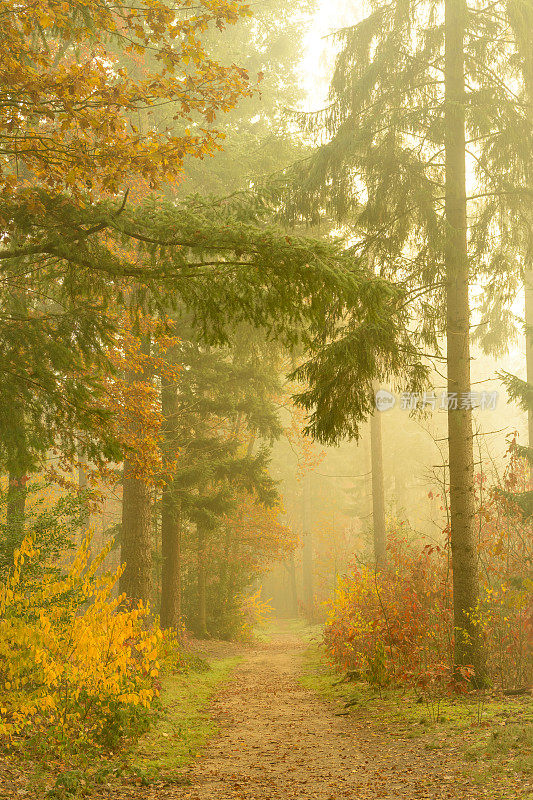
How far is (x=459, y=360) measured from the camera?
8.68 meters

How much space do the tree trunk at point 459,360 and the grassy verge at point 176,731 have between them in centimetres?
346

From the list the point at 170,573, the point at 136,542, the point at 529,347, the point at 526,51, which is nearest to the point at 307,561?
the point at 170,573

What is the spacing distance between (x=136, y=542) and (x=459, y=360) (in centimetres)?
620

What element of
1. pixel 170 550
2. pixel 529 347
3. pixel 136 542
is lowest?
pixel 170 550

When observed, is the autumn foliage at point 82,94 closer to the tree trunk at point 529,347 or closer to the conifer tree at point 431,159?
the conifer tree at point 431,159

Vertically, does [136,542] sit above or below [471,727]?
above

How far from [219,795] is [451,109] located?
8.08 m

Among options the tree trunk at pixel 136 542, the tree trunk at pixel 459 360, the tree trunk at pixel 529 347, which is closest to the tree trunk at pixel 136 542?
the tree trunk at pixel 136 542

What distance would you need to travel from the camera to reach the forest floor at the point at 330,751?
5109mm

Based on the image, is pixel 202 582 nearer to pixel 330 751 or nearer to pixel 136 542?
pixel 136 542

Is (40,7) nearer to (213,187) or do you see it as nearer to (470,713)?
(470,713)

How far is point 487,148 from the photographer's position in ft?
29.0

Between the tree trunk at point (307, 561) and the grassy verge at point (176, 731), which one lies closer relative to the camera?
the grassy verge at point (176, 731)

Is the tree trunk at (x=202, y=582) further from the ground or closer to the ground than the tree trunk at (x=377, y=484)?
closer to the ground
